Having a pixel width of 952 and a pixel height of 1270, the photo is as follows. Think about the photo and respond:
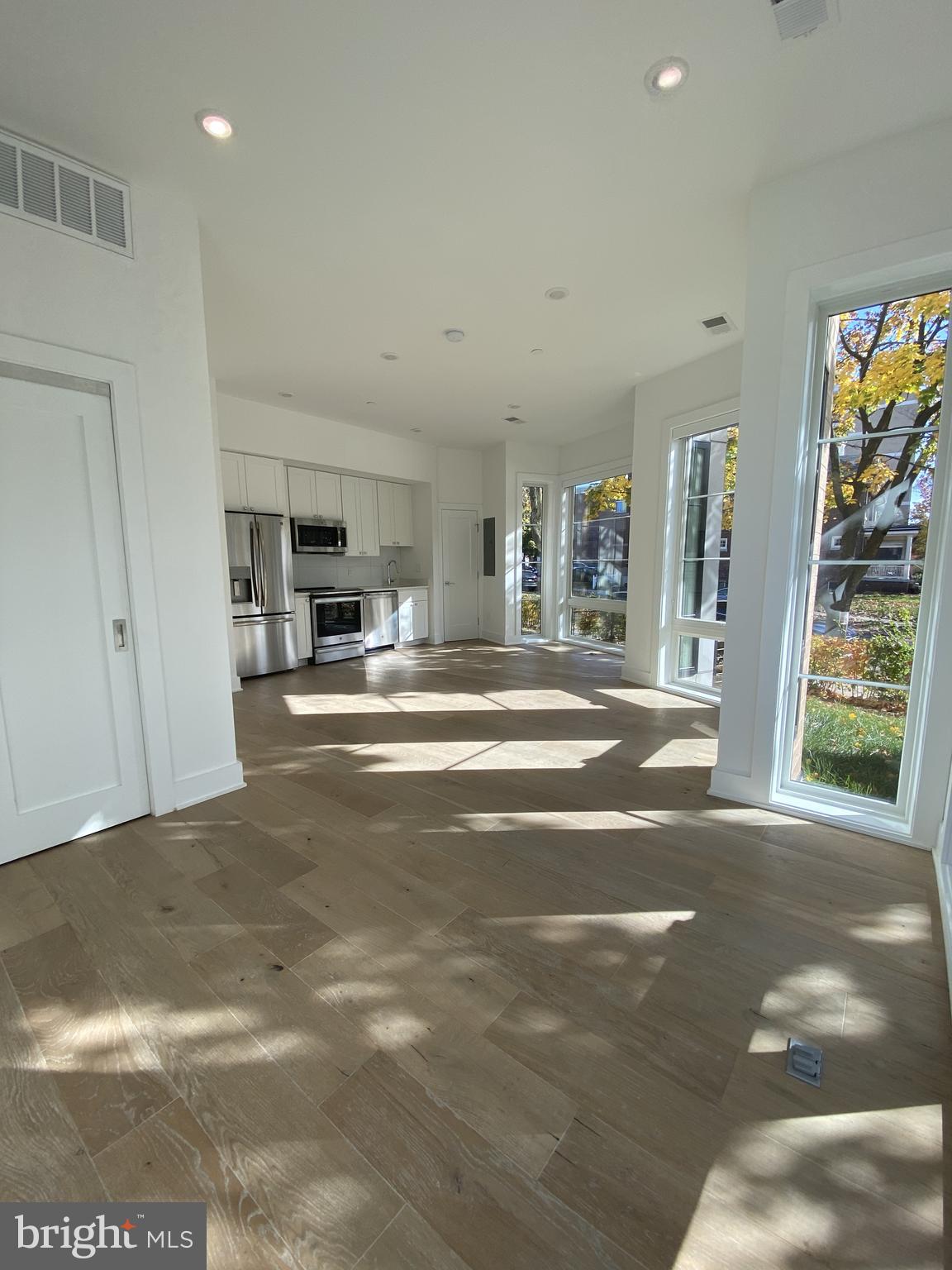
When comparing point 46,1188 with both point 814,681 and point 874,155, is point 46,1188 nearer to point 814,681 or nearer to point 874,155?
point 814,681

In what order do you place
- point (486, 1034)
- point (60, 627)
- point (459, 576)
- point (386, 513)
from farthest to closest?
point (459, 576) → point (386, 513) → point (60, 627) → point (486, 1034)

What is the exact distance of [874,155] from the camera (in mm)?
2123

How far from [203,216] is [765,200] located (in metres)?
2.80

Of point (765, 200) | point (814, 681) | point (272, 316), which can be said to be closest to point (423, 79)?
point (765, 200)

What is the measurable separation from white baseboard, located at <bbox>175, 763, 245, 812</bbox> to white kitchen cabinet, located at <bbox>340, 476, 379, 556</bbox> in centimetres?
424

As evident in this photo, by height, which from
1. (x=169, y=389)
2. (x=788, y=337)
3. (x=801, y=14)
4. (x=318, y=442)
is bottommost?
(x=169, y=389)

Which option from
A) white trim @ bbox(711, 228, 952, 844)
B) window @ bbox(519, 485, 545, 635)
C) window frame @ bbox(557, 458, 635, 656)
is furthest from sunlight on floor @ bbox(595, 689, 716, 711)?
window @ bbox(519, 485, 545, 635)

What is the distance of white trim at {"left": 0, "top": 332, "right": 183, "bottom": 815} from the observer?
2238 millimetres

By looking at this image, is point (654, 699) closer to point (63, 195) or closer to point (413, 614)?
point (413, 614)

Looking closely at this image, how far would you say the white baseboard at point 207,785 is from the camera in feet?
8.89

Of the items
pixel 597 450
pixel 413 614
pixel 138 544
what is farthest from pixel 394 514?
pixel 138 544

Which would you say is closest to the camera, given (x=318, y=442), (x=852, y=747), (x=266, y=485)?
(x=852, y=747)

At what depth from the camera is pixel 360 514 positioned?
6863mm

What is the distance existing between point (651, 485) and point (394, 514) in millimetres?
3850
